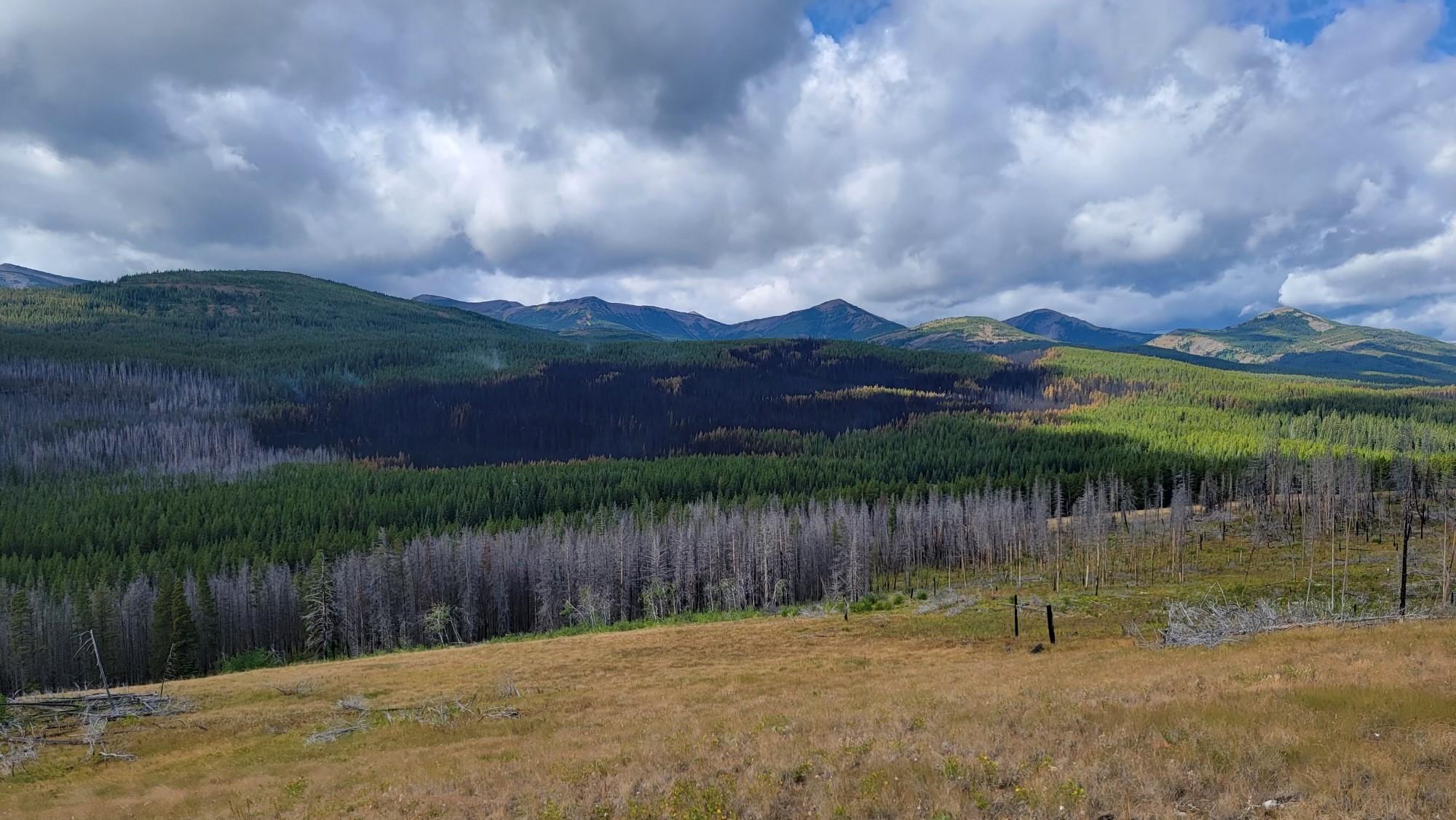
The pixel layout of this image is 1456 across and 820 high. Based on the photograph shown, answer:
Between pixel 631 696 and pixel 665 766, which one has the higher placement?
pixel 665 766

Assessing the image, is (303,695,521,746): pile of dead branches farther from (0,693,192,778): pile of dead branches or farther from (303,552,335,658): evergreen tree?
(303,552,335,658): evergreen tree

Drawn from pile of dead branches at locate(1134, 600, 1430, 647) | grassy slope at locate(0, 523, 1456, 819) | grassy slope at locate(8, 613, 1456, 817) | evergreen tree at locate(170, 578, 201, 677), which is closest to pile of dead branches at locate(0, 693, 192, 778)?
grassy slope at locate(0, 523, 1456, 819)

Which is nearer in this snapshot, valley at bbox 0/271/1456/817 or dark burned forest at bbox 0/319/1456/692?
valley at bbox 0/271/1456/817

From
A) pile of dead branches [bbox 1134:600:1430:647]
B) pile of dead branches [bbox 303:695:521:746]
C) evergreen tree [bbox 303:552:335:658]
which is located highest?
pile of dead branches [bbox 1134:600:1430:647]

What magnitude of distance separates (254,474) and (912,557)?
178 meters

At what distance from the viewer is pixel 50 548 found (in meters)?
114

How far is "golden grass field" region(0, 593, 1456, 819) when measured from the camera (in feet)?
50.9

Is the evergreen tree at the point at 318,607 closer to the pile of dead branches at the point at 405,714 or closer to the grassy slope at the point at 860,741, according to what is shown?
the grassy slope at the point at 860,741

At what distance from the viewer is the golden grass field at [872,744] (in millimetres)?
15508

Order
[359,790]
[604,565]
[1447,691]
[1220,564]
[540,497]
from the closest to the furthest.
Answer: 1. [1447,691]
2. [359,790]
3. [1220,564]
4. [604,565]
5. [540,497]

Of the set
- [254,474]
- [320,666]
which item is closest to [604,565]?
[320,666]

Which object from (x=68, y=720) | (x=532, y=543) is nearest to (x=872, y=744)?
(x=68, y=720)

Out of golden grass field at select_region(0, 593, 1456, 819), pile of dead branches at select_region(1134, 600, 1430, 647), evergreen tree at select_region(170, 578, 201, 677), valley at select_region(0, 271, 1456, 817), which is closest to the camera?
golden grass field at select_region(0, 593, 1456, 819)

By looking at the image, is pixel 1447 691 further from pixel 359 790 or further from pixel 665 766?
pixel 359 790
